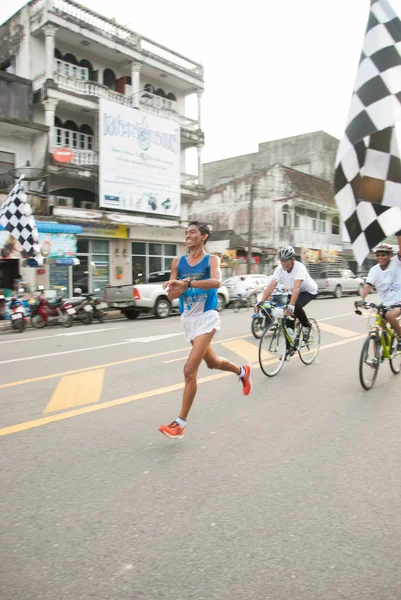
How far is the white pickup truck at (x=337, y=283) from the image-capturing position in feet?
86.7

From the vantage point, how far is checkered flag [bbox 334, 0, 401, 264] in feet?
7.35

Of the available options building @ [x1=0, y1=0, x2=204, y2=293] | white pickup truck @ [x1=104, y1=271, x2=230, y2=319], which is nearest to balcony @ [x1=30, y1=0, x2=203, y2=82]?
building @ [x1=0, y1=0, x2=204, y2=293]

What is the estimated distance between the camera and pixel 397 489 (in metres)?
3.24

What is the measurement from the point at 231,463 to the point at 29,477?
1.43 m

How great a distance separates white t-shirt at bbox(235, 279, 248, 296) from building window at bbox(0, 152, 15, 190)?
9.87m

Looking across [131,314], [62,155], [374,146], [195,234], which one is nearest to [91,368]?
[195,234]

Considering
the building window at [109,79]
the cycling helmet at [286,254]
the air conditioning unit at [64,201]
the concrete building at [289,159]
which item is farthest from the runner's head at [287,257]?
the concrete building at [289,159]

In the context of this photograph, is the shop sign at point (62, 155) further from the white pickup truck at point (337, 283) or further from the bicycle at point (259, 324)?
the white pickup truck at point (337, 283)

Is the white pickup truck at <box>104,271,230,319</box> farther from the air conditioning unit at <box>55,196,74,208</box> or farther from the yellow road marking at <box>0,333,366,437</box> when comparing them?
the yellow road marking at <box>0,333,366,437</box>

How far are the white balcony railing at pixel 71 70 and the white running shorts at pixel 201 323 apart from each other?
2076 cm

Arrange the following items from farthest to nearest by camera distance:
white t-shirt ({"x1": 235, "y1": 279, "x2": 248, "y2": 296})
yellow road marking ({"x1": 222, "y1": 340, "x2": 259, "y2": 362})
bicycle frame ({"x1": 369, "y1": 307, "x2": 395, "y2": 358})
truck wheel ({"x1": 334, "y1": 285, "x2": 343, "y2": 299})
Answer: truck wheel ({"x1": 334, "y1": 285, "x2": 343, "y2": 299}), white t-shirt ({"x1": 235, "y1": 279, "x2": 248, "y2": 296}), yellow road marking ({"x1": 222, "y1": 340, "x2": 259, "y2": 362}), bicycle frame ({"x1": 369, "y1": 307, "x2": 395, "y2": 358})

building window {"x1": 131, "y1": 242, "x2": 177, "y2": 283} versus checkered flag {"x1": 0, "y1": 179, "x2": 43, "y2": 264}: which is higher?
checkered flag {"x1": 0, "y1": 179, "x2": 43, "y2": 264}

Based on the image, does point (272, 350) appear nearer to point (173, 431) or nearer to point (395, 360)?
point (395, 360)

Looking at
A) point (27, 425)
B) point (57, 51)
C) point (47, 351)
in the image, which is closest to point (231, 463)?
point (27, 425)
